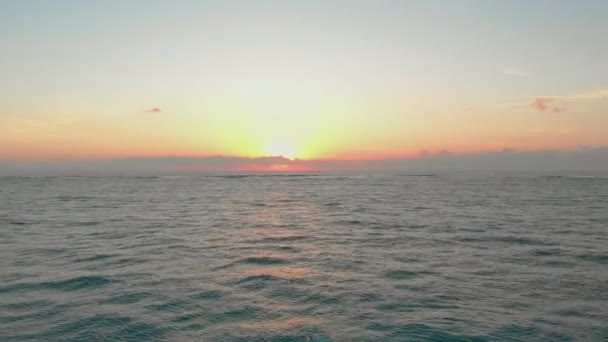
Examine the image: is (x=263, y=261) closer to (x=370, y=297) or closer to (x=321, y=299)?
(x=321, y=299)

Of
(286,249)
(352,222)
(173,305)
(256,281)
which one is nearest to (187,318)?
(173,305)

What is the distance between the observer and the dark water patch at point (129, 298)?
18.6 meters

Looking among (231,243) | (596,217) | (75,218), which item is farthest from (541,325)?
(75,218)

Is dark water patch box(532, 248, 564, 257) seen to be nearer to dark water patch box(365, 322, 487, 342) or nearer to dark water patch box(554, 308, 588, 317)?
dark water patch box(554, 308, 588, 317)

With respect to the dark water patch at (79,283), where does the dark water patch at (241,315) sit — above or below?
below

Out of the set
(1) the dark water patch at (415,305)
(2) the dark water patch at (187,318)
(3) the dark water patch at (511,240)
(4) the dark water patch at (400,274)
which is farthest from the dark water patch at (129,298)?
(3) the dark water patch at (511,240)

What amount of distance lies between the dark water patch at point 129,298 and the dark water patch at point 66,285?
8.41ft

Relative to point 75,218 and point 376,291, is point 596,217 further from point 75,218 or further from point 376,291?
point 75,218

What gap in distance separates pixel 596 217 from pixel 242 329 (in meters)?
47.9

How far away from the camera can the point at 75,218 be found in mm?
49281

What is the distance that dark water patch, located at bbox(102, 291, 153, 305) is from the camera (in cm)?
1859

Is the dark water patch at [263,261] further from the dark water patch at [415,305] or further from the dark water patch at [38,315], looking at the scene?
the dark water patch at [38,315]

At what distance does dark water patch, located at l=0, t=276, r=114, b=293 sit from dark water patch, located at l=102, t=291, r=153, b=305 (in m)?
2.56

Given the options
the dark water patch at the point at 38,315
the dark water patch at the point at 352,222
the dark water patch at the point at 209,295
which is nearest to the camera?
the dark water patch at the point at 38,315
